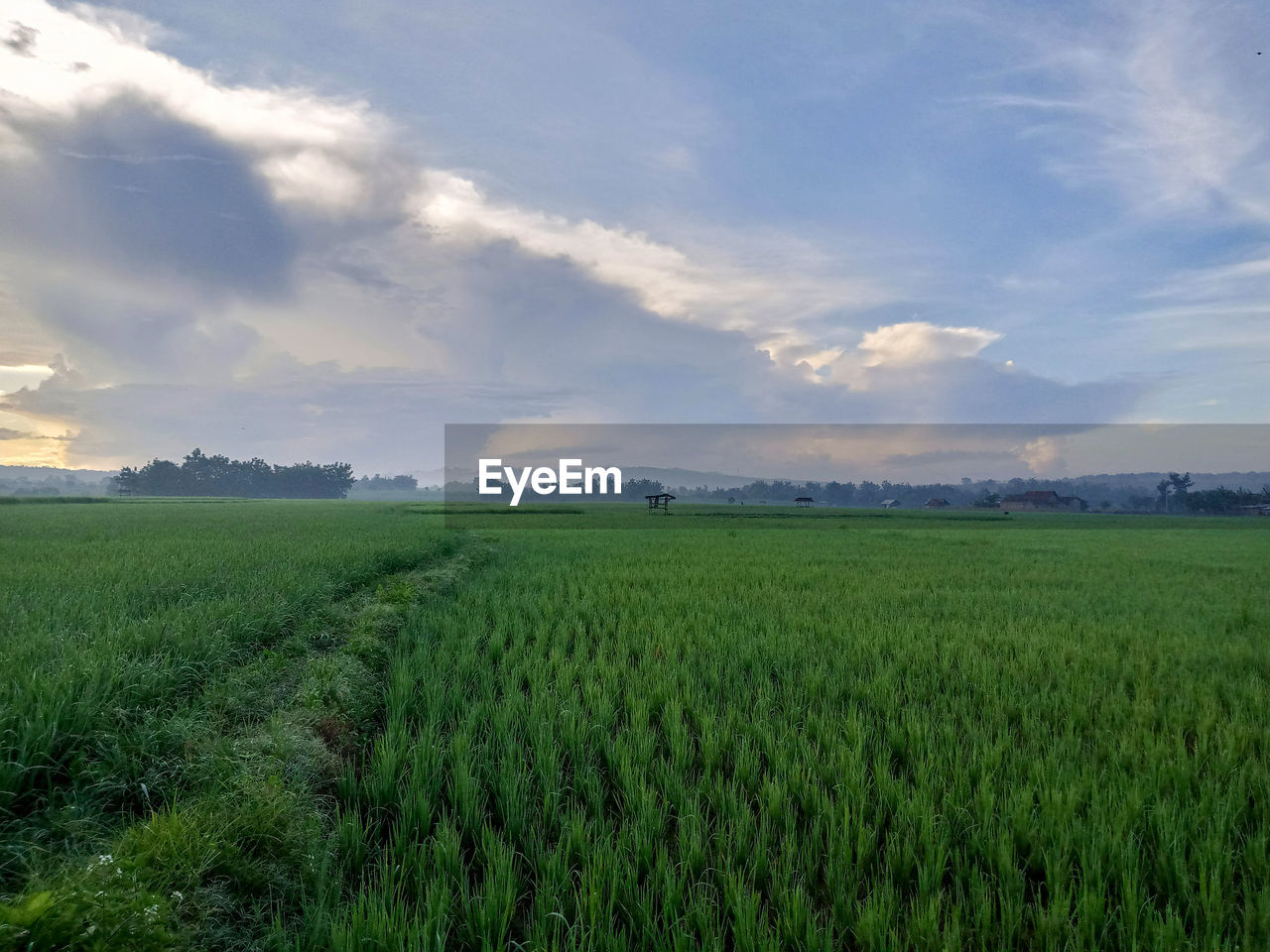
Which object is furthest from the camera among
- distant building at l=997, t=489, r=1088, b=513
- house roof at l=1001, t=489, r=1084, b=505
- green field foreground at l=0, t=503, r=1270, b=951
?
house roof at l=1001, t=489, r=1084, b=505

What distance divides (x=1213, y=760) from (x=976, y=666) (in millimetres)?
2036

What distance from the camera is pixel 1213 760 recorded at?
4.03 m

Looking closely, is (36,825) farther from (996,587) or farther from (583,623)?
(996,587)

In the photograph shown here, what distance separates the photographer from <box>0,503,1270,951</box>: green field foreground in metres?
2.59

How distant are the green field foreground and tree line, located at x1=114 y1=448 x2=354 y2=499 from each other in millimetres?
145016

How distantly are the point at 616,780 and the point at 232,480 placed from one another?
159714 mm

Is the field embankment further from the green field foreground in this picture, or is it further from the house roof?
the house roof

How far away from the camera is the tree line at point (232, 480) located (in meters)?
127

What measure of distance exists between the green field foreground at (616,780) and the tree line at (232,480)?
5709 inches

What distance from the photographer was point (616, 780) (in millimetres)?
3828

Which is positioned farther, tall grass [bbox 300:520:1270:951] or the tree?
the tree

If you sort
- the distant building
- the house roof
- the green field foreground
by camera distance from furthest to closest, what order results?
the house roof → the distant building → the green field foreground

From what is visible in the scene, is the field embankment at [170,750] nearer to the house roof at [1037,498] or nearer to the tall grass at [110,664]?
the tall grass at [110,664]

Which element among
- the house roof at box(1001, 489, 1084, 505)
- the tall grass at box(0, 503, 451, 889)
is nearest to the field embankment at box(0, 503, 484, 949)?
the tall grass at box(0, 503, 451, 889)
